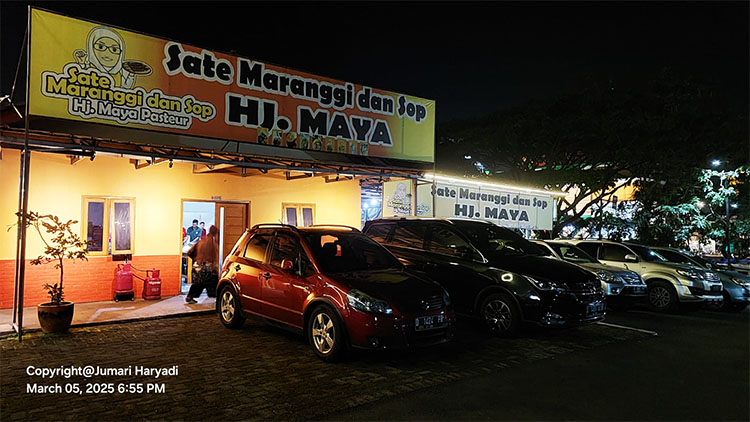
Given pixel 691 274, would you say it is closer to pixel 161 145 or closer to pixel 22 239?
Answer: pixel 161 145

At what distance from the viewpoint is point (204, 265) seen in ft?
34.7

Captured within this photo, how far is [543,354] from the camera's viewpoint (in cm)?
703

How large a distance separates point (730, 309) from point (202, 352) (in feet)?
37.4

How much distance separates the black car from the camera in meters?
7.65

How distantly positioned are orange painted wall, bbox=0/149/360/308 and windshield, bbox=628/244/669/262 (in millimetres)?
7726

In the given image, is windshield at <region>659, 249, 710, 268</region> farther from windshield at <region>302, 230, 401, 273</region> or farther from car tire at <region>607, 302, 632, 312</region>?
windshield at <region>302, 230, 401, 273</region>

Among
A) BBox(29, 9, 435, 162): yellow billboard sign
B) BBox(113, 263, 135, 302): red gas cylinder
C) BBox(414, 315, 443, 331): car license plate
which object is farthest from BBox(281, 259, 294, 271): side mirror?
BBox(113, 263, 135, 302): red gas cylinder

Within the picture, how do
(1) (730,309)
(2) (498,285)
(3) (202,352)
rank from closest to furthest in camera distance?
1. (3) (202,352)
2. (2) (498,285)
3. (1) (730,309)

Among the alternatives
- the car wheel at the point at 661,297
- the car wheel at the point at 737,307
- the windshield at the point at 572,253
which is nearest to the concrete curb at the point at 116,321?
the windshield at the point at 572,253

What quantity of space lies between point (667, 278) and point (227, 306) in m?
9.09

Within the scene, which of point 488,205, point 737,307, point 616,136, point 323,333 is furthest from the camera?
point 616,136

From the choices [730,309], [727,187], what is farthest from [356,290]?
[727,187]

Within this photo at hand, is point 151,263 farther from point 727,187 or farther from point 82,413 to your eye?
point 727,187

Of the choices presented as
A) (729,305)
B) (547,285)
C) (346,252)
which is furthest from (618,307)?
(346,252)
